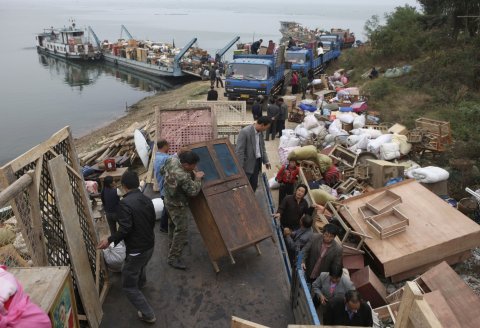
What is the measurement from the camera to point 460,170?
906 cm

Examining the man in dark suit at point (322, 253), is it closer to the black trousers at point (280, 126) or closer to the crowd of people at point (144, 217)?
the crowd of people at point (144, 217)

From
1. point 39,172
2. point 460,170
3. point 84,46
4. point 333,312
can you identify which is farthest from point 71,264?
point 84,46

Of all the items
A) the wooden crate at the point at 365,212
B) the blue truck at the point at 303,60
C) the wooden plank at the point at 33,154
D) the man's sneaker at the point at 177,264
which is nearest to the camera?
the wooden plank at the point at 33,154

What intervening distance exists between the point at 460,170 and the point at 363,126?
3218 mm

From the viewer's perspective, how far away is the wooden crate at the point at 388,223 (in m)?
6.14

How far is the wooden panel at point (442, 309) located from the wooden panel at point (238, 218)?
2.19 metres

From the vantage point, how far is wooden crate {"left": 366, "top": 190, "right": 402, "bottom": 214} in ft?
22.0

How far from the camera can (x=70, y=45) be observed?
137 feet

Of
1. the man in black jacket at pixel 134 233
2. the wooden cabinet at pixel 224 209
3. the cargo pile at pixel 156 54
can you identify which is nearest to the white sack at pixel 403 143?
the wooden cabinet at pixel 224 209

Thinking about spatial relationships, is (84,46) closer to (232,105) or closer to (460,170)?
(232,105)

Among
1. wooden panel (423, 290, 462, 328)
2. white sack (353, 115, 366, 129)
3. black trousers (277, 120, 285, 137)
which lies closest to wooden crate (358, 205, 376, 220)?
wooden panel (423, 290, 462, 328)

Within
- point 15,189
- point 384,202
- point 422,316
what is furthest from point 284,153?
point 422,316

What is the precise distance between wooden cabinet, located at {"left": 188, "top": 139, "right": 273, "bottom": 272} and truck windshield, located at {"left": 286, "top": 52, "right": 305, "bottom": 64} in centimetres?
1613

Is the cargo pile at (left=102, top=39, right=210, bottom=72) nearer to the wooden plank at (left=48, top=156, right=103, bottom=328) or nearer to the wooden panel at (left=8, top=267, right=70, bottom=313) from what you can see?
the wooden plank at (left=48, top=156, right=103, bottom=328)
